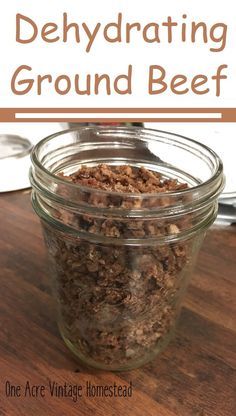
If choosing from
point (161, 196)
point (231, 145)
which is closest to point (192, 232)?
point (161, 196)

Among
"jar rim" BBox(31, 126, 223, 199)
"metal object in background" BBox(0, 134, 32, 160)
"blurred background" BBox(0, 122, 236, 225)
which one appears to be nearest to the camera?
"jar rim" BBox(31, 126, 223, 199)

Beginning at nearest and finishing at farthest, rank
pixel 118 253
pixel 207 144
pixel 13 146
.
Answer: pixel 118 253 < pixel 207 144 < pixel 13 146

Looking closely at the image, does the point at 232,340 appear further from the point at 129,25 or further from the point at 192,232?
the point at 129,25

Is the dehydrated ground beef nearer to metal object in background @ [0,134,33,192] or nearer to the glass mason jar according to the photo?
the glass mason jar

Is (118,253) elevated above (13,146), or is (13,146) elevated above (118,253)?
(118,253)

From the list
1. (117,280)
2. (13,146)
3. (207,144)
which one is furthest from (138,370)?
(13,146)

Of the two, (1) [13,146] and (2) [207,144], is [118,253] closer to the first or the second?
(2) [207,144]

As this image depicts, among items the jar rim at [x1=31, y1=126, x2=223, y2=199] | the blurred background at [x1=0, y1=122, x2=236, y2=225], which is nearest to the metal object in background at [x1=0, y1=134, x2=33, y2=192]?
the blurred background at [x1=0, y1=122, x2=236, y2=225]
